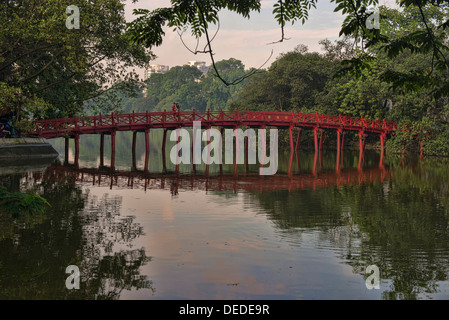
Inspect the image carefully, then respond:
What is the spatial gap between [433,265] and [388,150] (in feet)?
124

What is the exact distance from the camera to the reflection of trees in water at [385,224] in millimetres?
8773

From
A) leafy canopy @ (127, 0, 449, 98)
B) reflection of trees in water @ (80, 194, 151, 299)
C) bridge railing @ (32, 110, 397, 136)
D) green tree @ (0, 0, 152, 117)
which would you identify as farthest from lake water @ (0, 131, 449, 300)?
bridge railing @ (32, 110, 397, 136)

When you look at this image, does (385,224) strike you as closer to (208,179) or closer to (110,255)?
(110,255)

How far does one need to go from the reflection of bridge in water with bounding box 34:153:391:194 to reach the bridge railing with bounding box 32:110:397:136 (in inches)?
237

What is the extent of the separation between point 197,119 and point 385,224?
24511mm

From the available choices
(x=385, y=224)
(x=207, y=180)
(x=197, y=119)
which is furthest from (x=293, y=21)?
(x=197, y=119)

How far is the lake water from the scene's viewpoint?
7.93m

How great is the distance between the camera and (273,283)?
26.6ft

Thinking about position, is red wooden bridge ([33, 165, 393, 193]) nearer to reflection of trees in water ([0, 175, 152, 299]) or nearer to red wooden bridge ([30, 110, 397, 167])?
red wooden bridge ([30, 110, 397, 167])

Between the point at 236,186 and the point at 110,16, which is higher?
the point at 110,16

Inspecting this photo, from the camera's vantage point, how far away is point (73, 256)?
374 inches

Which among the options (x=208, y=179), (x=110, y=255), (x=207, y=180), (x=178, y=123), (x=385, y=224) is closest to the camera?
(x=110, y=255)

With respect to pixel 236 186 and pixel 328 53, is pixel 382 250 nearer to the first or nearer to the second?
pixel 236 186
